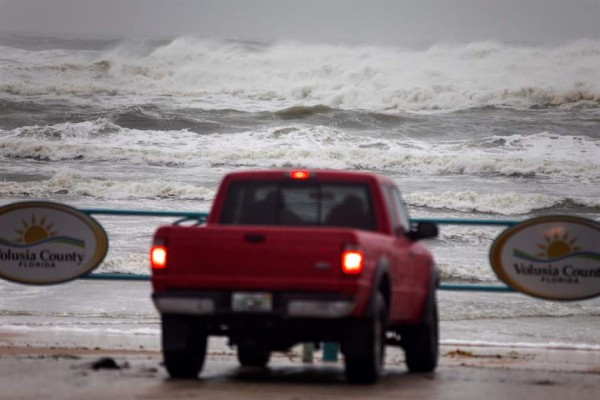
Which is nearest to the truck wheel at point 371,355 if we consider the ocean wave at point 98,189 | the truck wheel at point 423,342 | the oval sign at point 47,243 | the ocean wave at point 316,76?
the truck wheel at point 423,342

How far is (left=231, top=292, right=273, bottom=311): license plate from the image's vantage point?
9.16 m

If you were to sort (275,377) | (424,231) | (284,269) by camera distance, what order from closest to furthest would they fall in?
1. (284,269)
2. (275,377)
3. (424,231)

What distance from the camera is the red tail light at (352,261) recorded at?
9.00 meters

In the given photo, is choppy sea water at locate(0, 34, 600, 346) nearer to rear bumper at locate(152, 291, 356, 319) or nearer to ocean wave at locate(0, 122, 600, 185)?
ocean wave at locate(0, 122, 600, 185)

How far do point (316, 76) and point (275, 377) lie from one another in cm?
3059

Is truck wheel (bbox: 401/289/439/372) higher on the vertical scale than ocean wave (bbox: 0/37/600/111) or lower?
lower

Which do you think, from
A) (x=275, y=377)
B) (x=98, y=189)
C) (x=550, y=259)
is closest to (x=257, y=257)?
(x=275, y=377)

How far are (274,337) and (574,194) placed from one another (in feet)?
95.4

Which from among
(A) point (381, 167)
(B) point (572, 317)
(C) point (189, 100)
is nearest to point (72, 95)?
(C) point (189, 100)

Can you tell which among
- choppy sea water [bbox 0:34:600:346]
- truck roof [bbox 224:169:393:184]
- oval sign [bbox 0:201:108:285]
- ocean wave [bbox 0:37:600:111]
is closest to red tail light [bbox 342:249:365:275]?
truck roof [bbox 224:169:393:184]

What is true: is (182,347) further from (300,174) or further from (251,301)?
(300,174)

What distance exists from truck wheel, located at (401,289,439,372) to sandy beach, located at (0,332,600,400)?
13 cm

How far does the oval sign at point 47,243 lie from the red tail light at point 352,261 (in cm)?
499

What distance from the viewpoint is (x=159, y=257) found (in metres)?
9.29
